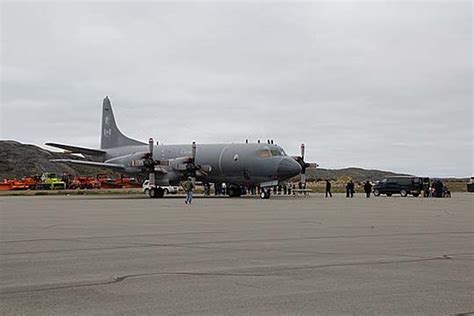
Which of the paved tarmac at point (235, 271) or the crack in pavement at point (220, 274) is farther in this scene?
the crack in pavement at point (220, 274)

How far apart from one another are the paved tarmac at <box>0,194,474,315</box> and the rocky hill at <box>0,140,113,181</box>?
120 meters

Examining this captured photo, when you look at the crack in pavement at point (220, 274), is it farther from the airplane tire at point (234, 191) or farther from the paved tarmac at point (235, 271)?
the airplane tire at point (234, 191)

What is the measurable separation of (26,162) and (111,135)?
94103 mm

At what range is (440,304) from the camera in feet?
24.9

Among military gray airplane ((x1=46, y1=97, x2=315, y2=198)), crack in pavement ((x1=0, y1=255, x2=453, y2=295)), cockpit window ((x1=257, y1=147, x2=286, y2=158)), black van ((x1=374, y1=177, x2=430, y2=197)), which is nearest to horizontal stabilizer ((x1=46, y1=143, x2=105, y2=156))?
military gray airplane ((x1=46, y1=97, x2=315, y2=198))

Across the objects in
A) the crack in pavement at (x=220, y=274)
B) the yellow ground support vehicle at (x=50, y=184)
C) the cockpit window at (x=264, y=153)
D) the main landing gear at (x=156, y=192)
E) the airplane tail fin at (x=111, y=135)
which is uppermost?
the airplane tail fin at (x=111, y=135)

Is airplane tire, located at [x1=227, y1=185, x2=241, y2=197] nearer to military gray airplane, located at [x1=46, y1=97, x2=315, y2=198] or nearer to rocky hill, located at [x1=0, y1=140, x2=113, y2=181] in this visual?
military gray airplane, located at [x1=46, y1=97, x2=315, y2=198]

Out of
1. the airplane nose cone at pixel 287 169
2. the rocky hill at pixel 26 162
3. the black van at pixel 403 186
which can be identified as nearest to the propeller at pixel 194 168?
the airplane nose cone at pixel 287 169

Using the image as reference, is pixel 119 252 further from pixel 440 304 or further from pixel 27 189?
pixel 27 189

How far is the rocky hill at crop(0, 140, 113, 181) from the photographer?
13688 cm

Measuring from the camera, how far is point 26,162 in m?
144

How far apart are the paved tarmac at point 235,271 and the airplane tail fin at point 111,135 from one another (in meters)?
38.9

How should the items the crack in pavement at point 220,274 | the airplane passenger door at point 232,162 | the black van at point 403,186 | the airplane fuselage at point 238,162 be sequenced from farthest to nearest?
the black van at point 403,186, the airplane passenger door at point 232,162, the airplane fuselage at point 238,162, the crack in pavement at point 220,274

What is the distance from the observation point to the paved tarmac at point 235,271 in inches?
296
